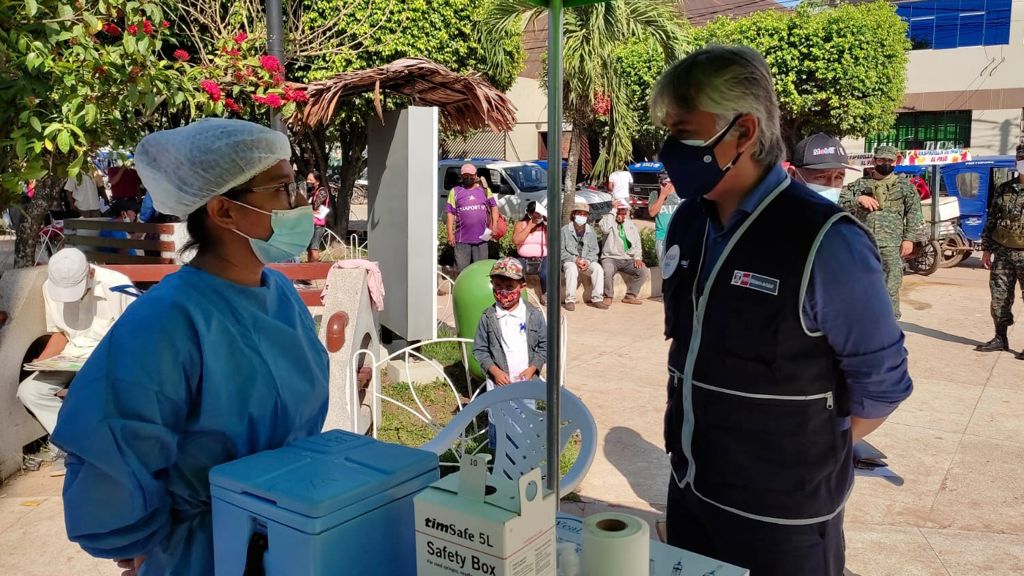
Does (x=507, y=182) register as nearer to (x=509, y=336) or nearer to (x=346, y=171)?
(x=346, y=171)

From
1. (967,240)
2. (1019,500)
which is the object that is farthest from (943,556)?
(967,240)

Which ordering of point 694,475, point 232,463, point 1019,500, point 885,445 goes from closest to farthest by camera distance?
point 232,463
point 694,475
point 1019,500
point 885,445

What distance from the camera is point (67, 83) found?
12.9 ft

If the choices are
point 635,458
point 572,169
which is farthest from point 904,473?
point 572,169

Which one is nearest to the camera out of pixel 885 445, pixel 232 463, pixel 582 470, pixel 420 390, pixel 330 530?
pixel 330 530

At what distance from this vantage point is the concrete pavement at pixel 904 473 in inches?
147

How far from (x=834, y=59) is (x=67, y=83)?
60.6 feet

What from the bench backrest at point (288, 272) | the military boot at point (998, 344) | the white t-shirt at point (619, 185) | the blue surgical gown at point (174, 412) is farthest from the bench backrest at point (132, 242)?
the white t-shirt at point (619, 185)

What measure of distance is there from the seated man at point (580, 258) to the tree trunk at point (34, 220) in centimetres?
528

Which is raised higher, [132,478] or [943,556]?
[132,478]

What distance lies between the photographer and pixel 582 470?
2.76 meters

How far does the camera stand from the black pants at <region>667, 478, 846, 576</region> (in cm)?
193

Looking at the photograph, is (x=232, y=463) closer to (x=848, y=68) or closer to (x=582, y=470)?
(x=582, y=470)

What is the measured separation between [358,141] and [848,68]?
12.1 m
